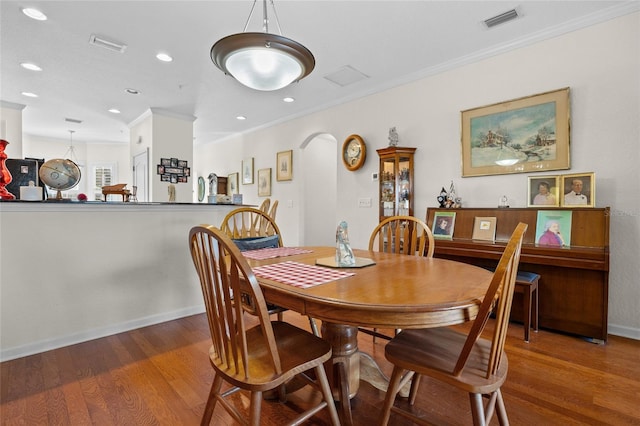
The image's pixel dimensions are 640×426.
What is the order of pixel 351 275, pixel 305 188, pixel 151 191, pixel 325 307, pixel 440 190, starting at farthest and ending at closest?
pixel 305 188 → pixel 151 191 → pixel 440 190 → pixel 351 275 → pixel 325 307

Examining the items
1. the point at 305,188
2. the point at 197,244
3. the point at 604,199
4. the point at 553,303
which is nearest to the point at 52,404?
the point at 197,244

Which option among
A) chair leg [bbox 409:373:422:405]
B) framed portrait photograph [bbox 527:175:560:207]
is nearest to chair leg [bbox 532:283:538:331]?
framed portrait photograph [bbox 527:175:560:207]

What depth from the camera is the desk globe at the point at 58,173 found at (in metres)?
2.17

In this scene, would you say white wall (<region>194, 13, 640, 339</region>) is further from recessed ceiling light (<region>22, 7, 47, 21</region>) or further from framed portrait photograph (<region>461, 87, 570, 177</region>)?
recessed ceiling light (<region>22, 7, 47, 21</region>)

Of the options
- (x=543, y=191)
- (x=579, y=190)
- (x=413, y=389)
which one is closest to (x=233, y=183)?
(x=543, y=191)

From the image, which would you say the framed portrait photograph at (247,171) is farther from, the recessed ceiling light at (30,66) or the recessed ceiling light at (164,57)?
the recessed ceiling light at (30,66)

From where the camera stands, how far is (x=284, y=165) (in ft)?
18.3

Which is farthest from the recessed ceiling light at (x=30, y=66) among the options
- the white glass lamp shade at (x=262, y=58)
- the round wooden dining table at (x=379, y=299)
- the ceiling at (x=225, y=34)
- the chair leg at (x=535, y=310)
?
the chair leg at (x=535, y=310)

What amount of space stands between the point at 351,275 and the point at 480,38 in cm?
287

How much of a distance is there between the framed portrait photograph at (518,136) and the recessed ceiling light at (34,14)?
4018mm

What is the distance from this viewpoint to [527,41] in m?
2.89

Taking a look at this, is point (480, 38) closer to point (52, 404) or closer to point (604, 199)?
point (604, 199)

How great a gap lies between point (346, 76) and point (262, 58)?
7.83ft

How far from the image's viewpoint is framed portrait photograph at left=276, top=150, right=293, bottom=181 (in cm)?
545
